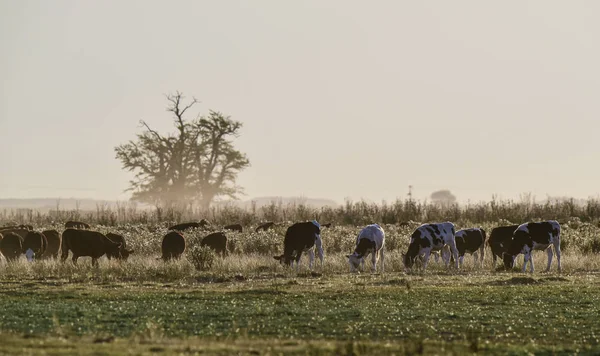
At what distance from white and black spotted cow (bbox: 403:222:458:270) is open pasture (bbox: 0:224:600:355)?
0.67 m

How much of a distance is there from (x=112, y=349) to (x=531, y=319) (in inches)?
377

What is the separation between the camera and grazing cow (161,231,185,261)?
37.1m

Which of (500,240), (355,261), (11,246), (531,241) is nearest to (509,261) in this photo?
(531,241)

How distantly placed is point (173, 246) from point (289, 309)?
55.4ft

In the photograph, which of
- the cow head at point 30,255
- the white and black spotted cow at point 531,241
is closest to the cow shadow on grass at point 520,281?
the white and black spotted cow at point 531,241

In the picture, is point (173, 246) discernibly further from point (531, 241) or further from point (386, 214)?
point (386, 214)

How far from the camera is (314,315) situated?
66.7ft

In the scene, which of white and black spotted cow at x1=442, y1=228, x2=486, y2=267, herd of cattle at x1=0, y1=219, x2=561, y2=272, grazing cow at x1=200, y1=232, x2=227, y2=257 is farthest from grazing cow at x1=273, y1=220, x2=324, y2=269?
white and black spotted cow at x1=442, y1=228, x2=486, y2=267

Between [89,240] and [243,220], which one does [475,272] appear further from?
[243,220]

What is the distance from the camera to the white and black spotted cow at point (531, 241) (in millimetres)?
34500

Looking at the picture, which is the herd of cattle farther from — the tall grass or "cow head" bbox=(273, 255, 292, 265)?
the tall grass

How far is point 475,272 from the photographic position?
3325 cm

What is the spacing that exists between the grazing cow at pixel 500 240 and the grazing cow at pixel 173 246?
39.3ft

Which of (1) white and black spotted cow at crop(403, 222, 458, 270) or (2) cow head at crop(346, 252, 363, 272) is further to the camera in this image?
(1) white and black spotted cow at crop(403, 222, 458, 270)
